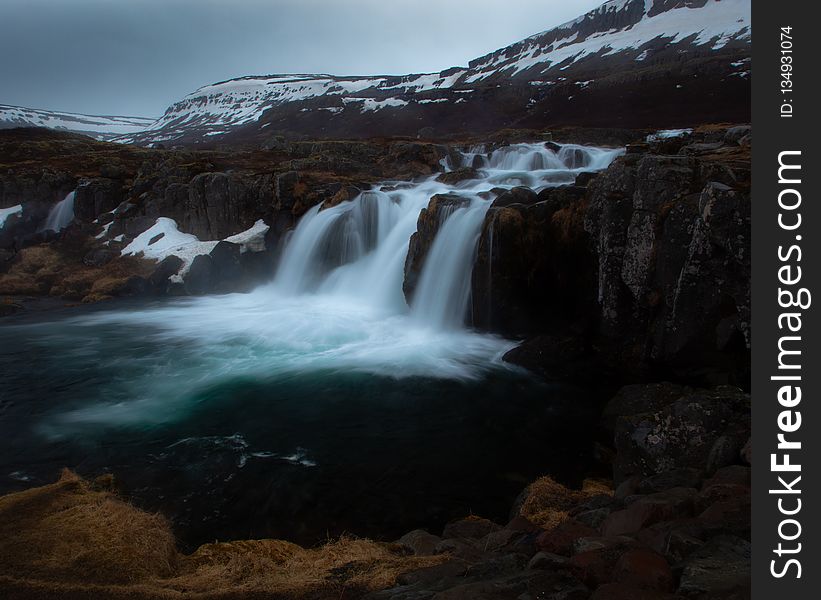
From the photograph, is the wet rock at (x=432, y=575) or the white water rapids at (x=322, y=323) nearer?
the wet rock at (x=432, y=575)

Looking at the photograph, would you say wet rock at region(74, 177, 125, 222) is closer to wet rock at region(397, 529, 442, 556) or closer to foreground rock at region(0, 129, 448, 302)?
foreground rock at region(0, 129, 448, 302)

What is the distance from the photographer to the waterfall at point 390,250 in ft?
55.0

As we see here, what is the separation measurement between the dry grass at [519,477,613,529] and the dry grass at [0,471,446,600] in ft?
6.70

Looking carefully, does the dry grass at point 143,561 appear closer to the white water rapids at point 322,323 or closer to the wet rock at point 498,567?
the wet rock at point 498,567

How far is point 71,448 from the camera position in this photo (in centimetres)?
959

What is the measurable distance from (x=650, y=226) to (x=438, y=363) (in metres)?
6.38

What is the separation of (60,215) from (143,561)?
34543 millimetres

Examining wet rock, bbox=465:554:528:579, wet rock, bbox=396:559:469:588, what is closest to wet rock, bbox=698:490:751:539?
wet rock, bbox=465:554:528:579

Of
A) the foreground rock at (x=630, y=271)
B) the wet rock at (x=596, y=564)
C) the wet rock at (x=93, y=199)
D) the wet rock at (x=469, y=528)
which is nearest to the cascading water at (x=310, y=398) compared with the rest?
the wet rock at (x=469, y=528)

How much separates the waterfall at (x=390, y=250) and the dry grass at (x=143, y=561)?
1097 centimetres

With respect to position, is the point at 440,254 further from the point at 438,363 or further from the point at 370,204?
the point at 370,204

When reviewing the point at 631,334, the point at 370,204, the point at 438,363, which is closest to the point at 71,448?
the point at 438,363

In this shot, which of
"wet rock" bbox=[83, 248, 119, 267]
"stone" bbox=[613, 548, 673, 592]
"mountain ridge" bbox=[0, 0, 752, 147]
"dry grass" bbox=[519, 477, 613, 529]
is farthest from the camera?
"mountain ridge" bbox=[0, 0, 752, 147]

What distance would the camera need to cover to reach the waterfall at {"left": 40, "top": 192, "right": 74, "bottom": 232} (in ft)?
104
